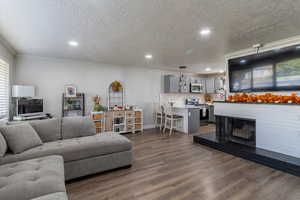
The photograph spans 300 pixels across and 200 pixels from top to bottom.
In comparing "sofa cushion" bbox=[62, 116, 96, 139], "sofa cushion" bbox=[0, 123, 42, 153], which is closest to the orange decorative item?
"sofa cushion" bbox=[62, 116, 96, 139]

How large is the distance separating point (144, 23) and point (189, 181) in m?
2.50

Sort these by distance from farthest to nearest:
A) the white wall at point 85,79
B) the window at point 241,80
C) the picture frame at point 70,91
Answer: the picture frame at point 70,91, the white wall at point 85,79, the window at point 241,80

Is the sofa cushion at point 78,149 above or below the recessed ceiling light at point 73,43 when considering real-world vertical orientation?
below

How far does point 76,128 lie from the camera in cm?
277

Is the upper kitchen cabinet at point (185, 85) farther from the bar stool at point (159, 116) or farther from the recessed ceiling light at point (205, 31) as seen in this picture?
the recessed ceiling light at point (205, 31)

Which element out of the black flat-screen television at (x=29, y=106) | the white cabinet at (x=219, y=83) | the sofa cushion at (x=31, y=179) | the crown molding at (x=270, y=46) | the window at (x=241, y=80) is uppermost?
the crown molding at (x=270, y=46)

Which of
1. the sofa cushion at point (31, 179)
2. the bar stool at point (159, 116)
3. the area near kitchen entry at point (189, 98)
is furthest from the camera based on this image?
the bar stool at point (159, 116)

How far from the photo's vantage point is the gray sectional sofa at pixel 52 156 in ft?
4.05

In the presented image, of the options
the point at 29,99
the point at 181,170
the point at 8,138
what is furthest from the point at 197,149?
the point at 29,99

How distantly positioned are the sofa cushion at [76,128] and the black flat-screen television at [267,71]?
145 inches

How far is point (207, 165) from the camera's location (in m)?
2.55

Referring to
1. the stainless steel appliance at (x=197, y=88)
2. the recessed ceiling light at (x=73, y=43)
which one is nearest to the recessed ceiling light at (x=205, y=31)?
the recessed ceiling light at (x=73, y=43)

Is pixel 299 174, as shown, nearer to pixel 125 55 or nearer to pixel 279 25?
pixel 279 25

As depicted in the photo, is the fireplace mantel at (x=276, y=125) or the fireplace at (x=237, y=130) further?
the fireplace at (x=237, y=130)
